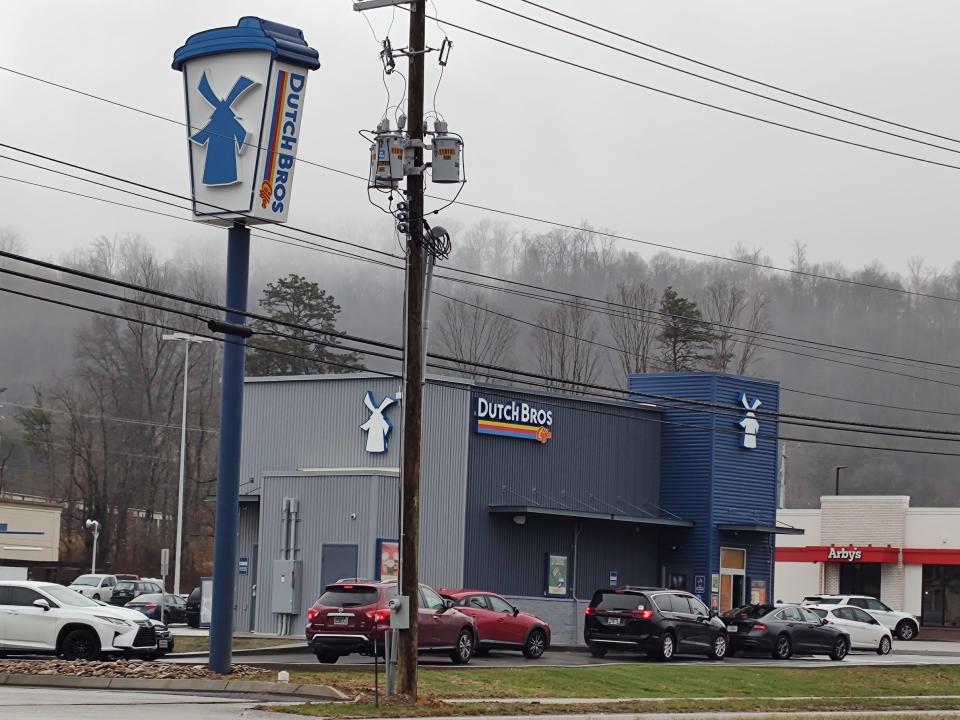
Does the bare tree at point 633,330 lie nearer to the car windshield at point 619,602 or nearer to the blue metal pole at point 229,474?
the car windshield at point 619,602

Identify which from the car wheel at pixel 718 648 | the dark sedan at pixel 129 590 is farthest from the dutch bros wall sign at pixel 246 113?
the dark sedan at pixel 129 590

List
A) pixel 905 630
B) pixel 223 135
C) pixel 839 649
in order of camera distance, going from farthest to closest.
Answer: pixel 905 630 < pixel 839 649 < pixel 223 135

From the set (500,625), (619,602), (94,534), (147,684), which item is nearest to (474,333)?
(94,534)

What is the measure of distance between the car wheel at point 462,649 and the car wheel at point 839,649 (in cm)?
1317

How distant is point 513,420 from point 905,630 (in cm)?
2073

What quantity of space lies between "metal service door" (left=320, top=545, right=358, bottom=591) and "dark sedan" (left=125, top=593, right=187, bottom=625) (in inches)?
270

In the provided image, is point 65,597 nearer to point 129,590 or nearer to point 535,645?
point 535,645

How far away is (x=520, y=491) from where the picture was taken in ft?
144

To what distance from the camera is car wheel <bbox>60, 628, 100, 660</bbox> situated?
28.0 m

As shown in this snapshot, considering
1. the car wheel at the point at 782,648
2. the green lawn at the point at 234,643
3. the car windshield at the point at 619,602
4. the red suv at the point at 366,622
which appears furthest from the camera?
the car wheel at the point at 782,648

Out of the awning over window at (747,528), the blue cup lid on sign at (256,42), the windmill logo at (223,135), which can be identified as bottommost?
the awning over window at (747,528)

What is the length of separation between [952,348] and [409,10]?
4831 inches

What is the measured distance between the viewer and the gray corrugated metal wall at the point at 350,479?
40.4 meters

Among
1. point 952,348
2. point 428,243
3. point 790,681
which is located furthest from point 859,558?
point 952,348
